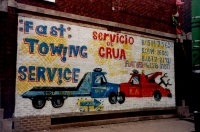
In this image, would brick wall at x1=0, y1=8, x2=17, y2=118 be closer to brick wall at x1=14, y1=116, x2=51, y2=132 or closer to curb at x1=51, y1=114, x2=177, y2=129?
brick wall at x1=14, y1=116, x2=51, y2=132

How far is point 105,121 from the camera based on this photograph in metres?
8.79

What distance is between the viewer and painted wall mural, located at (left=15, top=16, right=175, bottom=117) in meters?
7.32

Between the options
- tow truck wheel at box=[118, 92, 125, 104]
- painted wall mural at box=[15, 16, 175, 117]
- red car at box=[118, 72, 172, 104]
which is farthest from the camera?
red car at box=[118, 72, 172, 104]

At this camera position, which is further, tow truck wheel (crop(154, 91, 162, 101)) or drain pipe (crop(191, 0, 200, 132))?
tow truck wheel (crop(154, 91, 162, 101))

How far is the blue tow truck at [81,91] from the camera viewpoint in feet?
24.3

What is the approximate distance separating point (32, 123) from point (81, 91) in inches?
84.7

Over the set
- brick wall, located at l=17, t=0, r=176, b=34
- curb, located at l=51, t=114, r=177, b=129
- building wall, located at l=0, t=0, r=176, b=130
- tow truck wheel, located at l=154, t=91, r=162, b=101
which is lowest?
curb, located at l=51, t=114, r=177, b=129

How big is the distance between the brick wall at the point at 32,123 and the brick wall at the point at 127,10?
4008 mm

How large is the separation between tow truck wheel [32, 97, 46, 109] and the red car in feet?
11.3

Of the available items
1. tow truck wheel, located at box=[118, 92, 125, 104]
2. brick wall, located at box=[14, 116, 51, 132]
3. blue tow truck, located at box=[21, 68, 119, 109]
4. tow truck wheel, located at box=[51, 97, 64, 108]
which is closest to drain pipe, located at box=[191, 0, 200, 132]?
blue tow truck, located at box=[21, 68, 119, 109]

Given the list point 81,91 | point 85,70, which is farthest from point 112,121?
point 85,70

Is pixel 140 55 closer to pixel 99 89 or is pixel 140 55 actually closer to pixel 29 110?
pixel 99 89

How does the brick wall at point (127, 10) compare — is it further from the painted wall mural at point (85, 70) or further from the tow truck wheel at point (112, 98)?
the tow truck wheel at point (112, 98)

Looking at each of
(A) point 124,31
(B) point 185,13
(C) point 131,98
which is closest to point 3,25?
(A) point 124,31
